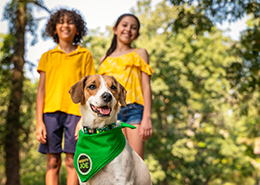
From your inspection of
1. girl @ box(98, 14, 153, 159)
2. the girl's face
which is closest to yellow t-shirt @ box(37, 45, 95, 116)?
girl @ box(98, 14, 153, 159)

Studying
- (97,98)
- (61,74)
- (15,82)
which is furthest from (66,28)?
(15,82)

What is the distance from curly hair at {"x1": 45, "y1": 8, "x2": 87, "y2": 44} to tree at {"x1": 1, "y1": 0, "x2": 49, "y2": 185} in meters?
4.62

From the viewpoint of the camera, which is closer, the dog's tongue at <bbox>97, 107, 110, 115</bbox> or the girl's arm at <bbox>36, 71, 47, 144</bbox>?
the dog's tongue at <bbox>97, 107, 110, 115</bbox>

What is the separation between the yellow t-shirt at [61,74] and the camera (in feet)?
11.3

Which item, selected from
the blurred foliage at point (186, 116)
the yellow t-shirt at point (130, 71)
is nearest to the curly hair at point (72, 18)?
the yellow t-shirt at point (130, 71)

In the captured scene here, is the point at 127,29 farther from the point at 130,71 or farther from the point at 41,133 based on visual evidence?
the point at 41,133

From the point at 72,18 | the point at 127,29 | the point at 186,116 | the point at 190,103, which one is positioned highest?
the point at 72,18

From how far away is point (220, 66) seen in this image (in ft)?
68.8

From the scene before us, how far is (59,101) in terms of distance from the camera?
341 cm

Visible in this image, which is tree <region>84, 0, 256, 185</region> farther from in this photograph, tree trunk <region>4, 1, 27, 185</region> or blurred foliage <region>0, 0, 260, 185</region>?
tree trunk <region>4, 1, 27, 185</region>

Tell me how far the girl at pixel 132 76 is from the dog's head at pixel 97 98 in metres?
0.58

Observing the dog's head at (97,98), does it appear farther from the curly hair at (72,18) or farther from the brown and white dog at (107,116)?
the curly hair at (72,18)

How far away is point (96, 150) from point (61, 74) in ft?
4.45

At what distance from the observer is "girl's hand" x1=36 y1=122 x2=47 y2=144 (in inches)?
132
